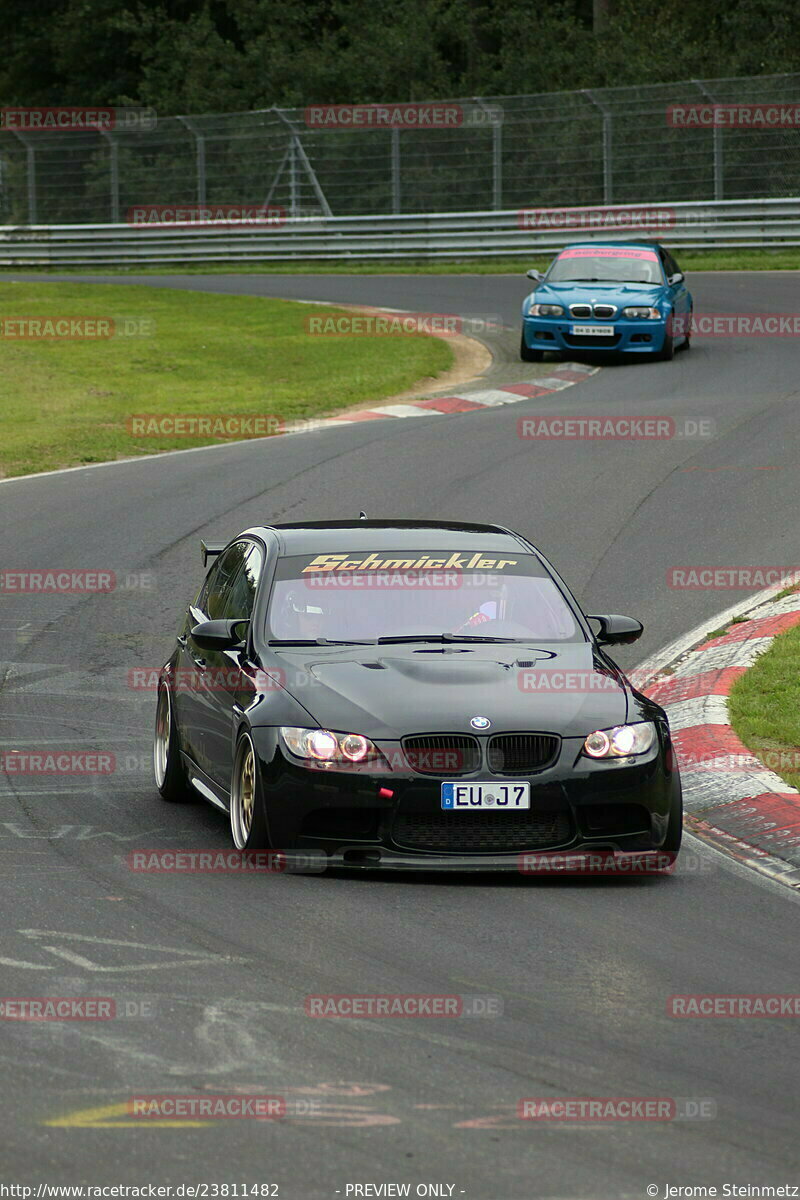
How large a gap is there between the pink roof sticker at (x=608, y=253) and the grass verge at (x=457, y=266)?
9104mm

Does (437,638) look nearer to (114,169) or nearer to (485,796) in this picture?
(485,796)

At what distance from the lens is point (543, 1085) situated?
512 cm

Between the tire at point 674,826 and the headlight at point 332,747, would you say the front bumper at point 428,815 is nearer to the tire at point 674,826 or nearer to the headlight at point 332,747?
the headlight at point 332,747

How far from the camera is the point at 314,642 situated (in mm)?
8375

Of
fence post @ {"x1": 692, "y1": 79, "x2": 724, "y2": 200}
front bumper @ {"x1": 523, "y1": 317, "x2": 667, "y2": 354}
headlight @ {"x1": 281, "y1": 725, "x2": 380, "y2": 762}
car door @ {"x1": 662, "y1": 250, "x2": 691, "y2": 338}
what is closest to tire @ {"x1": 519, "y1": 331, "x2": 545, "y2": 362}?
front bumper @ {"x1": 523, "y1": 317, "x2": 667, "y2": 354}

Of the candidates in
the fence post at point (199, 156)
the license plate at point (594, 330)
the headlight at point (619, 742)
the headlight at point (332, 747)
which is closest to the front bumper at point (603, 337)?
the license plate at point (594, 330)

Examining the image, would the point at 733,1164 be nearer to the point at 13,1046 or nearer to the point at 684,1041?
the point at 684,1041

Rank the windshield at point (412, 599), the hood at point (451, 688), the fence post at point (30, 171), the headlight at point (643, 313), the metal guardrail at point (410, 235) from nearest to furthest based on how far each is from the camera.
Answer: the hood at point (451, 688) → the windshield at point (412, 599) → the headlight at point (643, 313) → the metal guardrail at point (410, 235) → the fence post at point (30, 171)

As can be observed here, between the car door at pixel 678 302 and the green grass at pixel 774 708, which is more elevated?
the car door at pixel 678 302

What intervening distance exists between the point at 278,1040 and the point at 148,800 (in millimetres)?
3839

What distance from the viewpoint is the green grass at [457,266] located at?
35.5 metres

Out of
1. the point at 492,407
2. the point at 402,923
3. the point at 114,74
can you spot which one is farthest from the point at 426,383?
the point at 114,74

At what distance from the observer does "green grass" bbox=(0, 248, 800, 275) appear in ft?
116

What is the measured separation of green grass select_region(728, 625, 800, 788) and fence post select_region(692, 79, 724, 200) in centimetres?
2661
